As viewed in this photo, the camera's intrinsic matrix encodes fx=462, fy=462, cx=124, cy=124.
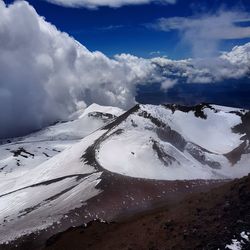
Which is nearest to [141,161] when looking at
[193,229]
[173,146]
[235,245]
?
[173,146]

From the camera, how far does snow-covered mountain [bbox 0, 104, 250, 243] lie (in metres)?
75.9

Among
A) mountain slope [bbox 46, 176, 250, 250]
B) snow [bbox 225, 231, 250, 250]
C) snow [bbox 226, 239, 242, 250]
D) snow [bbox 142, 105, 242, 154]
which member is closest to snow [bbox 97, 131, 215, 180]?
snow [bbox 142, 105, 242, 154]

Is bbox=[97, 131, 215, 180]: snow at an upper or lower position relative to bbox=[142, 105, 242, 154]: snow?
lower

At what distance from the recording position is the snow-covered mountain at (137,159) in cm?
7588

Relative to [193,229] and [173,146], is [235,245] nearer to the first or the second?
[193,229]

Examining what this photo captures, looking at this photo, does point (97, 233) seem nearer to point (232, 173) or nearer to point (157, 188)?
point (157, 188)

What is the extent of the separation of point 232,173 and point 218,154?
13.4 m

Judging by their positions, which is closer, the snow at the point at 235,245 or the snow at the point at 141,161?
the snow at the point at 235,245

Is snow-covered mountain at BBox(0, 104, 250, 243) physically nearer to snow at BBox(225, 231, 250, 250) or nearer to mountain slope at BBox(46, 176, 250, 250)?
mountain slope at BBox(46, 176, 250, 250)

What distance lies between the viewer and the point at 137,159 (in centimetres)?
9519

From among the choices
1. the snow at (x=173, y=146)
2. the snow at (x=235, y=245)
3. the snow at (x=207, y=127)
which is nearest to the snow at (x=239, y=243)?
the snow at (x=235, y=245)

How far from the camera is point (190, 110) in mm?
138250

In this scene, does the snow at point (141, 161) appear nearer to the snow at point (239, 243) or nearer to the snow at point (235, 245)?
the snow at point (239, 243)

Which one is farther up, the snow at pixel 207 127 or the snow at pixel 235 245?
the snow at pixel 207 127
